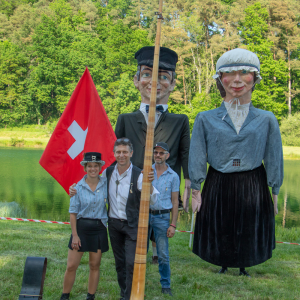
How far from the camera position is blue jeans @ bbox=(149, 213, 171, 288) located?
3.52m

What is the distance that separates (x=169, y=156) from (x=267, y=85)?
30148 mm

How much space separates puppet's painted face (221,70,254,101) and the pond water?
19.5 feet

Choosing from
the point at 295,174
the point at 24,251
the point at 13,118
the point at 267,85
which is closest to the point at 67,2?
the point at 13,118

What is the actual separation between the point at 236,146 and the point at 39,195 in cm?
1209

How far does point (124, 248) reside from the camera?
332 centimetres

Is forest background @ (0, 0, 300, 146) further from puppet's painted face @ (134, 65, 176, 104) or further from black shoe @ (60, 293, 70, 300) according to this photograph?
black shoe @ (60, 293, 70, 300)

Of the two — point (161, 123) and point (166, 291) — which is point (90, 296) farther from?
point (161, 123)

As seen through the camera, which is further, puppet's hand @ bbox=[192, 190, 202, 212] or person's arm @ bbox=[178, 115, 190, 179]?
person's arm @ bbox=[178, 115, 190, 179]

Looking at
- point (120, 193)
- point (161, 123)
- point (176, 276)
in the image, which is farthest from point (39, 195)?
point (120, 193)

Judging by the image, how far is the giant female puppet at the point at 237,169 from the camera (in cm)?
340

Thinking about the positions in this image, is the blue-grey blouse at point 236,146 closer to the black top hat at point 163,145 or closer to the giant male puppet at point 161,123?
the black top hat at point 163,145

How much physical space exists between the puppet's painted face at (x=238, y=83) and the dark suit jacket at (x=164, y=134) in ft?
1.85

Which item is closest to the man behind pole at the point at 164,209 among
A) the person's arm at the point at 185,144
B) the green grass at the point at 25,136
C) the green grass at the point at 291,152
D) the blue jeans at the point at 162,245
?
the blue jeans at the point at 162,245

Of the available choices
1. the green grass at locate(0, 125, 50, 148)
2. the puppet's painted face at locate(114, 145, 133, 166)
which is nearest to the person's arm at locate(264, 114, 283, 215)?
the puppet's painted face at locate(114, 145, 133, 166)
